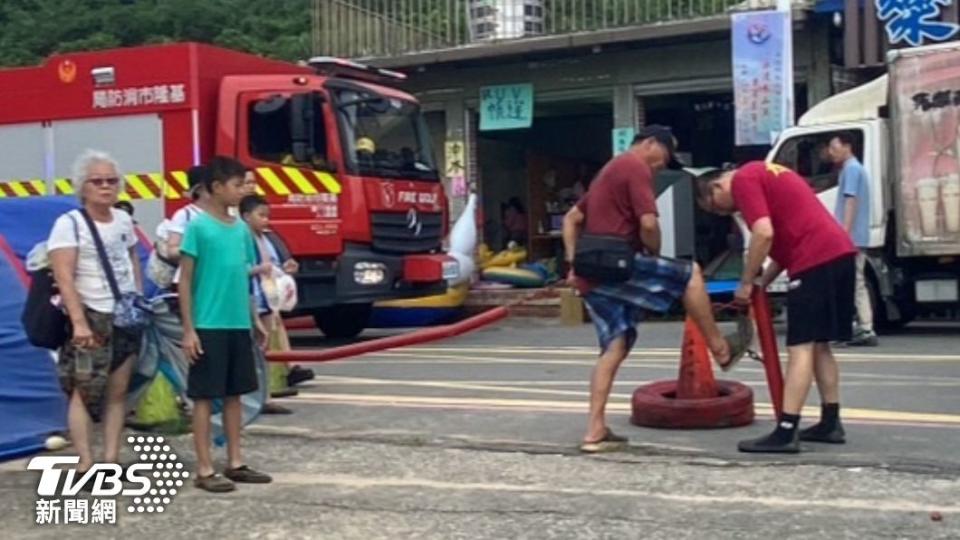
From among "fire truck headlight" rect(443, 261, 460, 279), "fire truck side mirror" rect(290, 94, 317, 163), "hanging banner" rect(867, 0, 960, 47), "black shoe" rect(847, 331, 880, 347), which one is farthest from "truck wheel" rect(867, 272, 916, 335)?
"fire truck side mirror" rect(290, 94, 317, 163)

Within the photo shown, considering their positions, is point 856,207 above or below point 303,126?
below

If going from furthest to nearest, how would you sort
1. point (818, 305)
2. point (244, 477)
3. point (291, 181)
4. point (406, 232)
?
point (406, 232), point (291, 181), point (818, 305), point (244, 477)

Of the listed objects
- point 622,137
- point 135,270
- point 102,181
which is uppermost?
point 622,137

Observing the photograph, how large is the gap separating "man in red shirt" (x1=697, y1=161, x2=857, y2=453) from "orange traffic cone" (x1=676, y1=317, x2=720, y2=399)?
2.38ft

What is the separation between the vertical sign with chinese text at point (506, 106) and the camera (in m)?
21.5

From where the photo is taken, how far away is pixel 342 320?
1628cm

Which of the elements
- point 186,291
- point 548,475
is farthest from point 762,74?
point 186,291

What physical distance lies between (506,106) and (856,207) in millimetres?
9772

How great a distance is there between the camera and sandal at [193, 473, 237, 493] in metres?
7.18

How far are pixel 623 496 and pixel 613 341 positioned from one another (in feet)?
4.06

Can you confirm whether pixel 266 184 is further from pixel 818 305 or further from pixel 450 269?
pixel 818 305

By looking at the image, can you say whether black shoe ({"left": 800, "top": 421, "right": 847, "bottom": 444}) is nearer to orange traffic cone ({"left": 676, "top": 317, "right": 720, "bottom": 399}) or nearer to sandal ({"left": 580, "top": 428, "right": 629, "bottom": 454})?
orange traffic cone ({"left": 676, "top": 317, "right": 720, "bottom": 399})

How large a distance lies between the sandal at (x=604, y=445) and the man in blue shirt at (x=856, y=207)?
199 inches

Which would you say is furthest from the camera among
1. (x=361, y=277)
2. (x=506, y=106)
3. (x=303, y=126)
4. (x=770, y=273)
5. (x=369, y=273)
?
(x=506, y=106)
